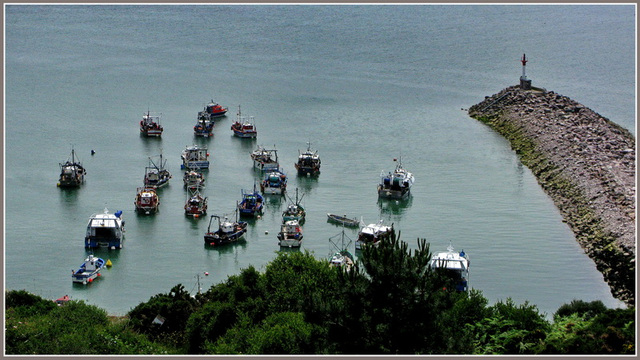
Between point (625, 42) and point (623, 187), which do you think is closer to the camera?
point (623, 187)

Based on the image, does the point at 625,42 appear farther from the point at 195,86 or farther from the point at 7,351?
the point at 7,351

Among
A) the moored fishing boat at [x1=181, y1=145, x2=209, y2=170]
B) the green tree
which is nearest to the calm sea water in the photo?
the moored fishing boat at [x1=181, y1=145, x2=209, y2=170]

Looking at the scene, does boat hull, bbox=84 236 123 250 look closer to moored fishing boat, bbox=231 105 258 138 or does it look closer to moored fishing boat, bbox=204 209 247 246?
moored fishing boat, bbox=204 209 247 246

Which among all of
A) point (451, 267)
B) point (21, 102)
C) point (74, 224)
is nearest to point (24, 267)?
point (74, 224)

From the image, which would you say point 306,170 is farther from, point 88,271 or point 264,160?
point 88,271

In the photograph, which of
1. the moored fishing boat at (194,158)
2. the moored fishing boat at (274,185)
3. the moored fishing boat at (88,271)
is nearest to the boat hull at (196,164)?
the moored fishing boat at (194,158)

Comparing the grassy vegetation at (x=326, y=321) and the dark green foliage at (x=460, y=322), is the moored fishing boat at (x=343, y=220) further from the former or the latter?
the dark green foliage at (x=460, y=322)
